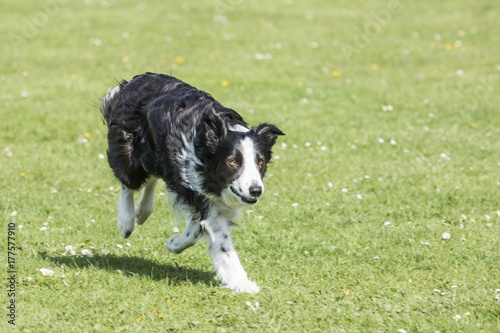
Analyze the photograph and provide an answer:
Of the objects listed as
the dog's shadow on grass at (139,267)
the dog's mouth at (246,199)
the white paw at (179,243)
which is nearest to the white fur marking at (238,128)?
the dog's mouth at (246,199)

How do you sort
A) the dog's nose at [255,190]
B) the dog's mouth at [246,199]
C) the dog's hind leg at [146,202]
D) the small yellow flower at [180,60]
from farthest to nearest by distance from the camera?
the small yellow flower at [180,60]
the dog's hind leg at [146,202]
the dog's mouth at [246,199]
the dog's nose at [255,190]

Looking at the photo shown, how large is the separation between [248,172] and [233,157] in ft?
0.57

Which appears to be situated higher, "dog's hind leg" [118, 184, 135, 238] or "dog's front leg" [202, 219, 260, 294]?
"dog's front leg" [202, 219, 260, 294]

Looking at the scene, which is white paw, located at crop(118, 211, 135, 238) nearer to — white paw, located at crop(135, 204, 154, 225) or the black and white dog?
the black and white dog

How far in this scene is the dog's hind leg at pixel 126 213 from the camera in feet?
20.6

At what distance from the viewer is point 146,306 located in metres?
4.93

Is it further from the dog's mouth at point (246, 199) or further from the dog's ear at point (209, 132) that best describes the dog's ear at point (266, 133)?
the dog's mouth at point (246, 199)

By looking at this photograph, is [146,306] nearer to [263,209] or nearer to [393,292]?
[393,292]

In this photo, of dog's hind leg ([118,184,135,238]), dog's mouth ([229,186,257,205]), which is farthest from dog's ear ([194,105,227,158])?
dog's hind leg ([118,184,135,238])

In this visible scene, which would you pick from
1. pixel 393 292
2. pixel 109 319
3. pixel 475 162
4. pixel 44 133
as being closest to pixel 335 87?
pixel 475 162

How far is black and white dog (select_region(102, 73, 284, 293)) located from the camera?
5020 millimetres

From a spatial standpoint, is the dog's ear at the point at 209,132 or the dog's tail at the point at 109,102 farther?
the dog's tail at the point at 109,102

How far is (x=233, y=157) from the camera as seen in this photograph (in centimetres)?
496

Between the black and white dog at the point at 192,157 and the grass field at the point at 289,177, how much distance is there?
0.36 metres
